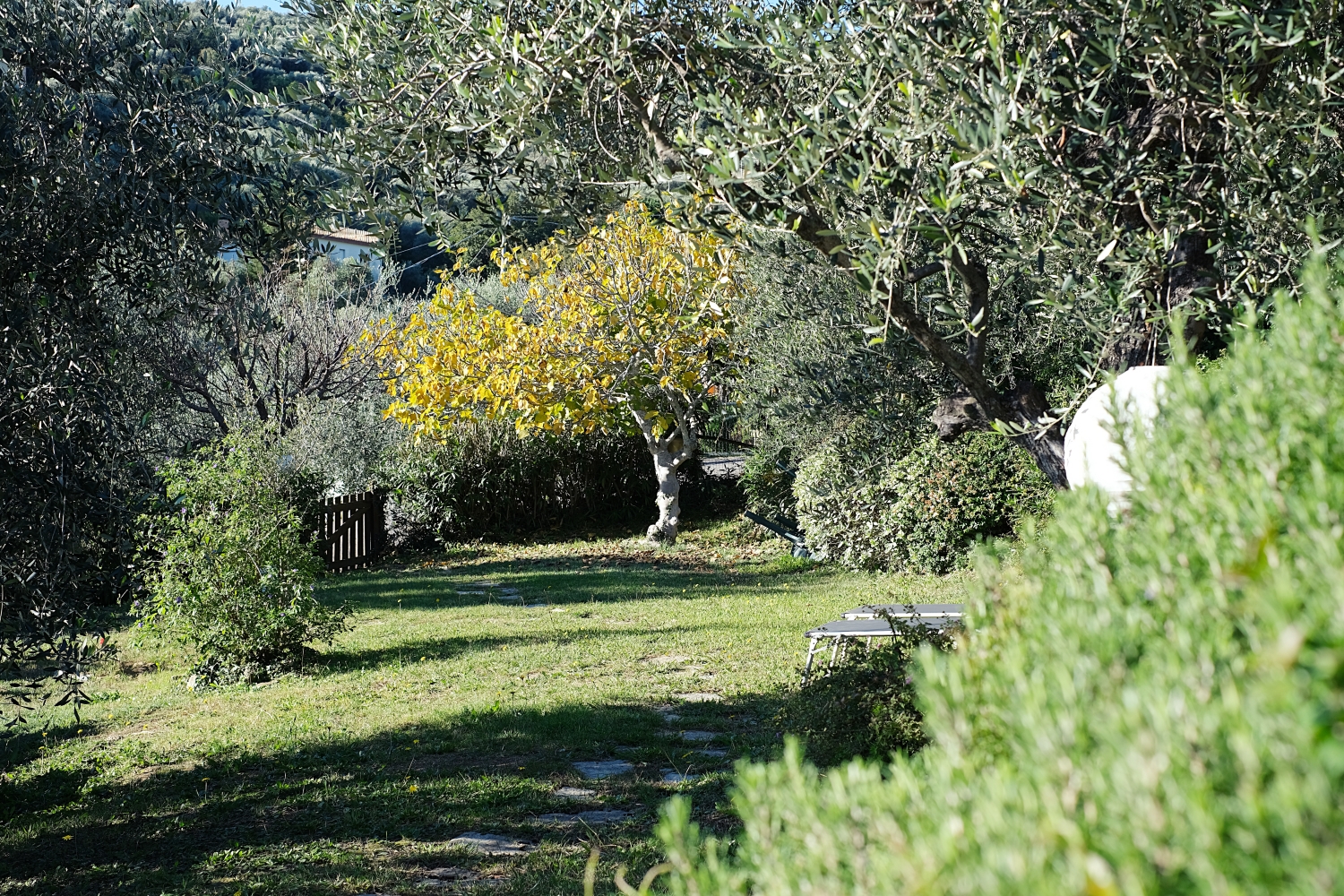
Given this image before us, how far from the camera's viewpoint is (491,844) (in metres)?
4.95

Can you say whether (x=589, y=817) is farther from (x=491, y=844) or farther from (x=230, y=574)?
(x=230, y=574)

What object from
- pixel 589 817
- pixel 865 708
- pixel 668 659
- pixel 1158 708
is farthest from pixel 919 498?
pixel 1158 708

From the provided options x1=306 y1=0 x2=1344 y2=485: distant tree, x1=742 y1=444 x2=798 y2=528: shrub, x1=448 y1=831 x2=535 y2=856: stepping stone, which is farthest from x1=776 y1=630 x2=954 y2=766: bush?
x1=742 y1=444 x2=798 y2=528: shrub

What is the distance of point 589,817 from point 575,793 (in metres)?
0.39

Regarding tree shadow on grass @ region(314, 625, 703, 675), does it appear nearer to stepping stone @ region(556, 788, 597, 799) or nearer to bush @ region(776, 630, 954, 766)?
stepping stone @ region(556, 788, 597, 799)

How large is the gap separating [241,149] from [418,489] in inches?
466

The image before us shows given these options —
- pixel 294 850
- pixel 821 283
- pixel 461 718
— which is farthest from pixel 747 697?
pixel 821 283

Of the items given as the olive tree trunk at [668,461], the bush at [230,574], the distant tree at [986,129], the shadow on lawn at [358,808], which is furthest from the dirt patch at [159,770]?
the olive tree trunk at [668,461]

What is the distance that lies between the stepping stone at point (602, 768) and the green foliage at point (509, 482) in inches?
446

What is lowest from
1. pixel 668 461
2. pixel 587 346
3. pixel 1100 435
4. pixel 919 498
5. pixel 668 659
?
pixel 668 659

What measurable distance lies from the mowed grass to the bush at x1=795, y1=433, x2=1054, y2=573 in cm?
67

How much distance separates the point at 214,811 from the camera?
5605 millimetres

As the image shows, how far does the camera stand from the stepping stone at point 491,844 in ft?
15.9

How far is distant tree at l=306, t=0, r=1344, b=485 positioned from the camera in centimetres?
352
